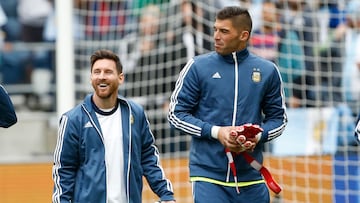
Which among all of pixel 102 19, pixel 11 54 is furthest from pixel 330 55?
pixel 11 54

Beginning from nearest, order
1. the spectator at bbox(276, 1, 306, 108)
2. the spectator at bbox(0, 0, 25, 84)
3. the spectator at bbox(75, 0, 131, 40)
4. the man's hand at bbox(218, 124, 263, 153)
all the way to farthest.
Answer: the man's hand at bbox(218, 124, 263, 153)
the spectator at bbox(276, 1, 306, 108)
the spectator at bbox(75, 0, 131, 40)
the spectator at bbox(0, 0, 25, 84)

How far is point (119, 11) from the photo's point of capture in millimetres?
13320

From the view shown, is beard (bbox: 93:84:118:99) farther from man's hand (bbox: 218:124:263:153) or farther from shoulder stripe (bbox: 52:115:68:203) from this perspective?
man's hand (bbox: 218:124:263:153)

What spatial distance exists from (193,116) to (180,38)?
4320mm

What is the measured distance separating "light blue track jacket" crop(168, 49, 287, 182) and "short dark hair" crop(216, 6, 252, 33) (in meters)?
0.20

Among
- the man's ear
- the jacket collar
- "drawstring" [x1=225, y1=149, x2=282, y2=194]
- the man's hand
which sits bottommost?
"drawstring" [x1=225, y1=149, x2=282, y2=194]

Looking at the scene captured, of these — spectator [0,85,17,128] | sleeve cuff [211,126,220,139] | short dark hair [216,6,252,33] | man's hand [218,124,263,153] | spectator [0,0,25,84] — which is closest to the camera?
spectator [0,85,17,128]

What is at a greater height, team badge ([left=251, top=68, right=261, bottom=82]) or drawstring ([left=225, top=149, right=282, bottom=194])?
team badge ([left=251, top=68, right=261, bottom=82])

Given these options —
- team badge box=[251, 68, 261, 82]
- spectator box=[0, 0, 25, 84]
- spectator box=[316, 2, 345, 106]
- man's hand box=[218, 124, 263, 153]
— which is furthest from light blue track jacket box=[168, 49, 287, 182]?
spectator box=[0, 0, 25, 84]

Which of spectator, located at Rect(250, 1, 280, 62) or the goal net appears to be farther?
spectator, located at Rect(250, 1, 280, 62)

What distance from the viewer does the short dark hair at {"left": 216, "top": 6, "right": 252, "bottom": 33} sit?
871 centimetres

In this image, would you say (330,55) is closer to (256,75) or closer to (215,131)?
(256,75)

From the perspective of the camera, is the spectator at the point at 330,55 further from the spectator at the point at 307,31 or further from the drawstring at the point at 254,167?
the drawstring at the point at 254,167

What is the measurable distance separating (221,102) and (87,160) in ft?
3.43
